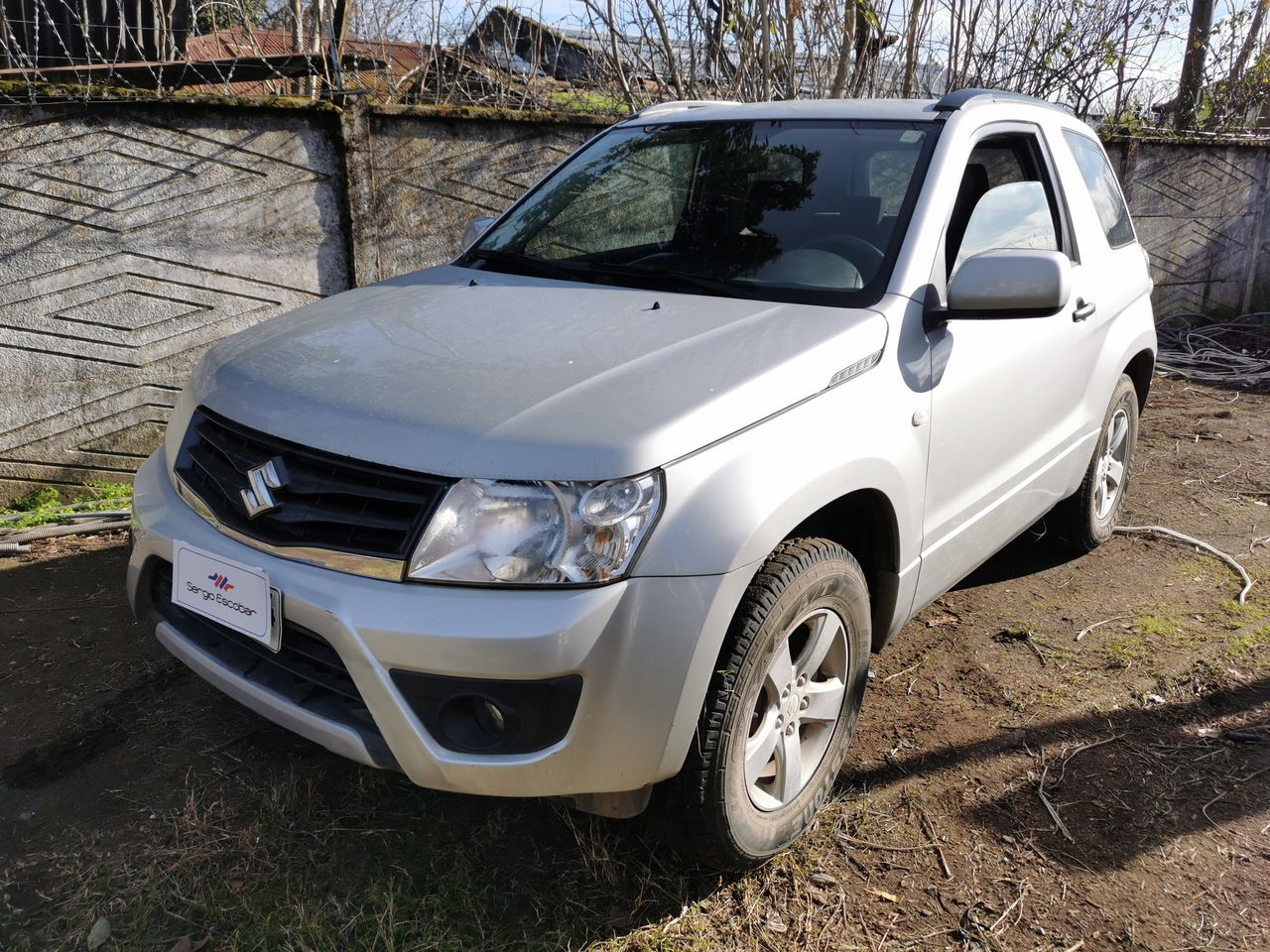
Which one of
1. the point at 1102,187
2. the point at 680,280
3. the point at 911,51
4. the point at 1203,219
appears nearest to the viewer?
the point at 680,280

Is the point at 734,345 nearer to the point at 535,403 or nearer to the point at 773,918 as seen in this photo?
the point at 535,403

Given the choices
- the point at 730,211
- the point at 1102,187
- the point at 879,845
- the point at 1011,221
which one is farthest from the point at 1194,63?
the point at 879,845

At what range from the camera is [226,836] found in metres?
2.43

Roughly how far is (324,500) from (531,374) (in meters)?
0.51

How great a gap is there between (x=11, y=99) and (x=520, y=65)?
2.55m

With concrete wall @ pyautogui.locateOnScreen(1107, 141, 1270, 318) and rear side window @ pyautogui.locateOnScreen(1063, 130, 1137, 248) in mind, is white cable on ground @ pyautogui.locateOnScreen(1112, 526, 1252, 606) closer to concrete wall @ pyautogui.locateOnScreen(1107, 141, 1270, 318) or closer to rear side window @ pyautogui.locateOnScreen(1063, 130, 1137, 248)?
rear side window @ pyautogui.locateOnScreen(1063, 130, 1137, 248)

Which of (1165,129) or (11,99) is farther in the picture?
(1165,129)

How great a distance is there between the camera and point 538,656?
183 cm

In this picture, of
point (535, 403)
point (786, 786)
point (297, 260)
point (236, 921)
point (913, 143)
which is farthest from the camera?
point (297, 260)

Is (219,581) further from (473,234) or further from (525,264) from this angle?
(473,234)

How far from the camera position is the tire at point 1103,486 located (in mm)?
3965

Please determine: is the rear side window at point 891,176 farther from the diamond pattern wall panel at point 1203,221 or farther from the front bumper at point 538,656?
the diamond pattern wall panel at point 1203,221

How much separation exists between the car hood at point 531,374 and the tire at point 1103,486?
75.8 inches

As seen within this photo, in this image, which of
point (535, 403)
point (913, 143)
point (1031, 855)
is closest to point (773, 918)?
point (1031, 855)
